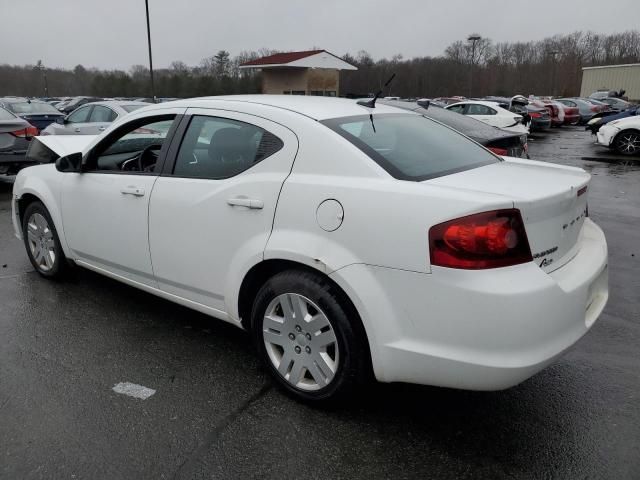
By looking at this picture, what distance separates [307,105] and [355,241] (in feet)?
3.59

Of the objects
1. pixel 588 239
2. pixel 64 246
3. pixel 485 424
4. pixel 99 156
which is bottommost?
pixel 485 424

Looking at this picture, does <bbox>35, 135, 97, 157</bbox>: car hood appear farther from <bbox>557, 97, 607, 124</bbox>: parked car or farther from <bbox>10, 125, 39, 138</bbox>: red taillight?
<bbox>557, 97, 607, 124</bbox>: parked car

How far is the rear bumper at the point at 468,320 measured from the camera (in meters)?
2.20

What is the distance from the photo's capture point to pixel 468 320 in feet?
7.28

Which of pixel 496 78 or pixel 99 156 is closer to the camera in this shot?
pixel 99 156

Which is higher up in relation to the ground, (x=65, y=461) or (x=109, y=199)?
(x=109, y=199)

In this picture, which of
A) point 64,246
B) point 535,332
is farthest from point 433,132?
point 64,246

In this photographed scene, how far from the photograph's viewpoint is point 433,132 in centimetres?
343

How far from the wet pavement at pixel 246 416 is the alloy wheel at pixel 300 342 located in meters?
0.18

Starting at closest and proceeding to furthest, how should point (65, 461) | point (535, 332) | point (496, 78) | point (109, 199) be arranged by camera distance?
point (535, 332)
point (65, 461)
point (109, 199)
point (496, 78)

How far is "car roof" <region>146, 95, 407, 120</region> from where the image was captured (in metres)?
3.01

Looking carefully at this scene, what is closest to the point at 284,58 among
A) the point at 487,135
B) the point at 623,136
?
the point at 623,136

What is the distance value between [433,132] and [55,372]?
8.87 feet

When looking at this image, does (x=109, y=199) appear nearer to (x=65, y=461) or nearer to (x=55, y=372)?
(x=55, y=372)
